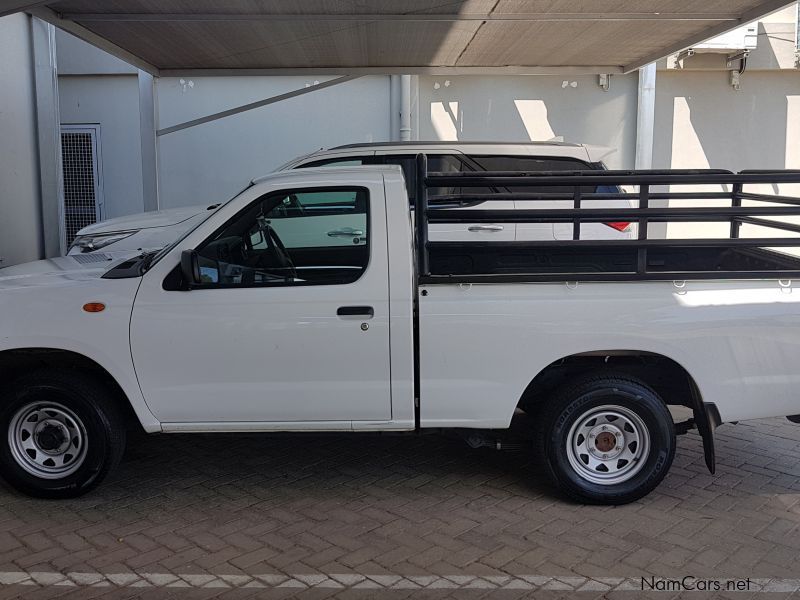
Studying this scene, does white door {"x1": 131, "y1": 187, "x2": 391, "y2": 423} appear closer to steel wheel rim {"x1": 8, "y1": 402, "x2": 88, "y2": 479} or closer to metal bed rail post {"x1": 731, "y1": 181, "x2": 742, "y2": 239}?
steel wheel rim {"x1": 8, "y1": 402, "x2": 88, "y2": 479}

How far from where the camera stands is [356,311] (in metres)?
5.09

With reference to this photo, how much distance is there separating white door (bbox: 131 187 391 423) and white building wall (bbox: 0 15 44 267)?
20.9 feet

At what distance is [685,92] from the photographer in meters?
15.0

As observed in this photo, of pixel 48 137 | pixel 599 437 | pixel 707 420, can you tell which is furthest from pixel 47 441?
pixel 48 137

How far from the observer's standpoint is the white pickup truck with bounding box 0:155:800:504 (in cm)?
511

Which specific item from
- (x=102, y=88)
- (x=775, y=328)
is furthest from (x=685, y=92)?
(x=775, y=328)

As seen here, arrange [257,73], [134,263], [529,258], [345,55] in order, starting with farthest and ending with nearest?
[257,73] → [345,55] → [529,258] → [134,263]

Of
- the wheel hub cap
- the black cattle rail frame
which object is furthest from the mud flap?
the wheel hub cap

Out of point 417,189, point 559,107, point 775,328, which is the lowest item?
point 775,328

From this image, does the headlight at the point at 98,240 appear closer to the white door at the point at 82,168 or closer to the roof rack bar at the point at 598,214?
the roof rack bar at the point at 598,214

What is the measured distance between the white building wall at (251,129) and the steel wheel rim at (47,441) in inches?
372

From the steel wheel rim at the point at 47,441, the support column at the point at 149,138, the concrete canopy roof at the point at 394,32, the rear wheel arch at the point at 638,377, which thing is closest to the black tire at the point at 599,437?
the rear wheel arch at the point at 638,377

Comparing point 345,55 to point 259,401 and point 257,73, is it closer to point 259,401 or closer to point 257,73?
point 257,73

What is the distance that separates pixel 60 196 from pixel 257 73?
310 centimetres
